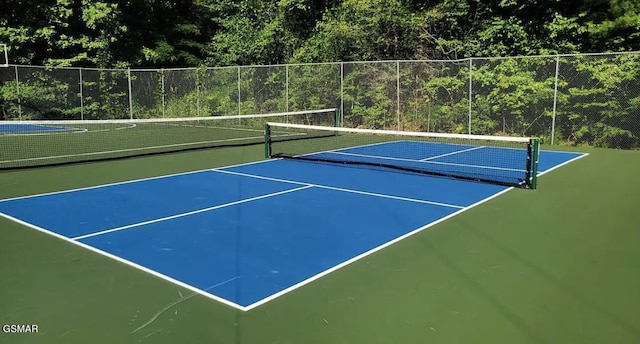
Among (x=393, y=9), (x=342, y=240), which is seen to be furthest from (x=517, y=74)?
(x=342, y=240)

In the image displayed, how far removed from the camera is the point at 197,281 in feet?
15.4

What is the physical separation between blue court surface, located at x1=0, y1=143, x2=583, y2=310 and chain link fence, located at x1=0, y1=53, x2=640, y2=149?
509 centimetres

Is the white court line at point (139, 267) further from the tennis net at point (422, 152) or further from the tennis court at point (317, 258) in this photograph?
the tennis net at point (422, 152)

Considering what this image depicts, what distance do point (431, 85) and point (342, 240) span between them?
12.6 m

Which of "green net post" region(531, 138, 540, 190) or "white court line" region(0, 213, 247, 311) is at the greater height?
"green net post" region(531, 138, 540, 190)

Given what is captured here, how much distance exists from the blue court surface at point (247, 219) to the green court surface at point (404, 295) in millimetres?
237

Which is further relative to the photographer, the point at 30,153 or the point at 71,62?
the point at 71,62

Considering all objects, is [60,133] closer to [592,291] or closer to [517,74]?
[517,74]

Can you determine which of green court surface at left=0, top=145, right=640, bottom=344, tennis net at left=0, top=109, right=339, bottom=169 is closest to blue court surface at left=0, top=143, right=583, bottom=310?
green court surface at left=0, top=145, right=640, bottom=344

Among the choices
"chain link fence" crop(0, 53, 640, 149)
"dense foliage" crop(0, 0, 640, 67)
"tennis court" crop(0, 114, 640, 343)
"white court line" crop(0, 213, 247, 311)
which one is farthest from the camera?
"dense foliage" crop(0, 0, 640, 67)

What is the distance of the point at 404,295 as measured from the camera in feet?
14.3

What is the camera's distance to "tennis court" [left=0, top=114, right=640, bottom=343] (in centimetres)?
384

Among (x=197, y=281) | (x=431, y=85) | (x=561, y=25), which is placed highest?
(x=561, y=25)

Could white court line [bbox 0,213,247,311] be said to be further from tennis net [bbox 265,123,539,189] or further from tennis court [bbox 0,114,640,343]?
tennis net [bbox 265,123,539,189]
